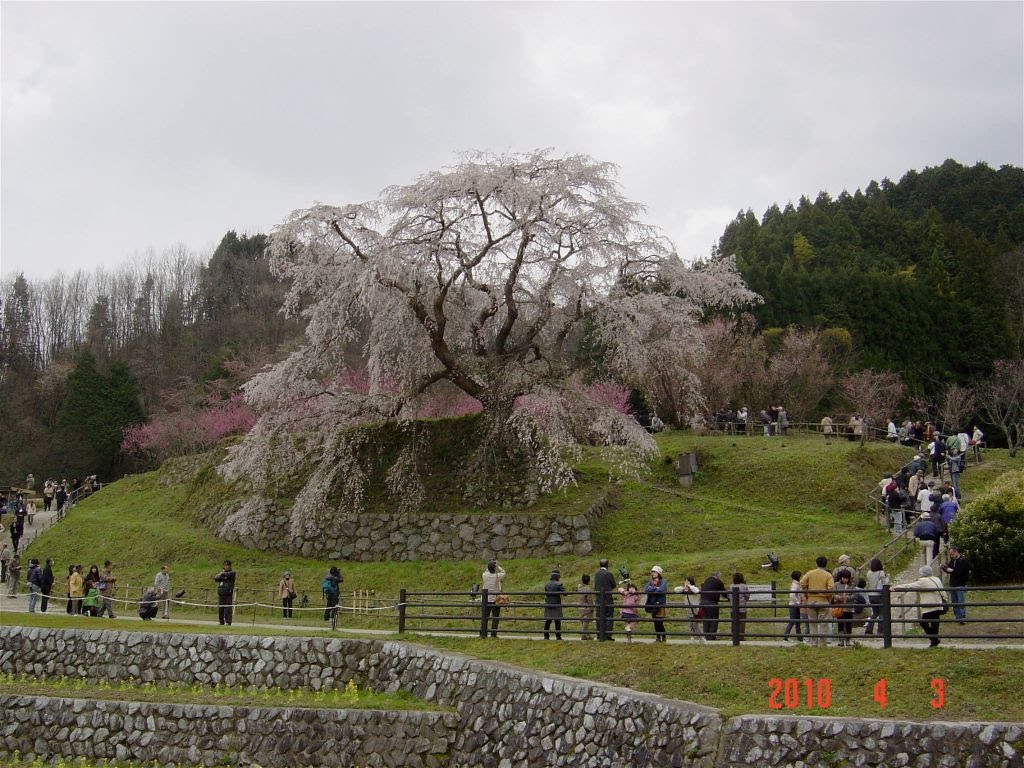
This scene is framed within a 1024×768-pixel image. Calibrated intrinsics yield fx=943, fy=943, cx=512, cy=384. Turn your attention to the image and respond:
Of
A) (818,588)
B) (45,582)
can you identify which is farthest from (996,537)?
(45,582)

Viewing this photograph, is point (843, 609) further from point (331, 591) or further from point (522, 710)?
point (331, 591)

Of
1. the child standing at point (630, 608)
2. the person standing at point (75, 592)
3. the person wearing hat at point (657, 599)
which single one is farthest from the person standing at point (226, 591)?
the person wearing hat at point (657, 599)

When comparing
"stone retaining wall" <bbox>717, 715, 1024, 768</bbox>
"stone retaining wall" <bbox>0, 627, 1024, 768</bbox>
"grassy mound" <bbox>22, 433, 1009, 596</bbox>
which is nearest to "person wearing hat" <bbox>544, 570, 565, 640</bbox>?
"stone retaining wall" <bbox>0, 627, 1024, 768</bbox>

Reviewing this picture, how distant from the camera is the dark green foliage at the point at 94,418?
177 feet

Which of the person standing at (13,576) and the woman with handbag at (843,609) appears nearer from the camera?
the woman with handbag at (843,609)

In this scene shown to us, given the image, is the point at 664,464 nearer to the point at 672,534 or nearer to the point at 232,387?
the point at 672,534

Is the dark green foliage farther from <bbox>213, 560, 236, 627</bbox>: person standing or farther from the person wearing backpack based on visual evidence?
the person wearing backpack

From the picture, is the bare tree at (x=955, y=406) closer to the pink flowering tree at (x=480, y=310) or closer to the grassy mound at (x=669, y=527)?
the grassy mound at (x=669, y=527)

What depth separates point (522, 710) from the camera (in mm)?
14219

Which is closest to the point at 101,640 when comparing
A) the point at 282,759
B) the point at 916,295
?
the point at 282,759

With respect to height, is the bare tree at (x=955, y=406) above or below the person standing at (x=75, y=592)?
above

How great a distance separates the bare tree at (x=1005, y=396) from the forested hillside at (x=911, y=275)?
3043mm
